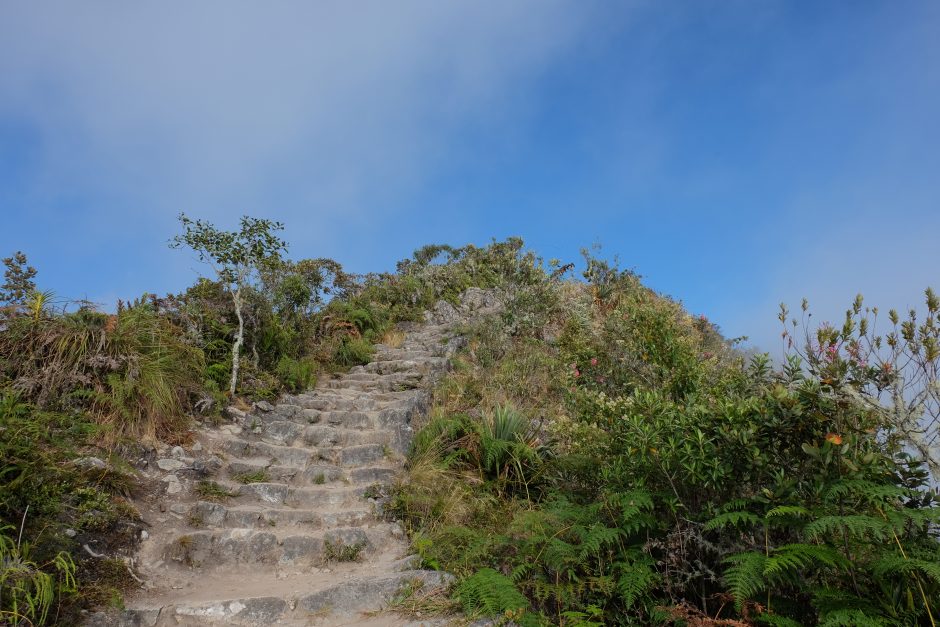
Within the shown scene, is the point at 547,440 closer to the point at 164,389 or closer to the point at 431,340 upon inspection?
the point at 164,389

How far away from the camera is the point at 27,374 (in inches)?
231

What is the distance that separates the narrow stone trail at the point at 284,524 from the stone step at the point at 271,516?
11 mm

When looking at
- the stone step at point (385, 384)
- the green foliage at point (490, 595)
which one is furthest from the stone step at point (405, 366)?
the green foliage at point (490, 595)

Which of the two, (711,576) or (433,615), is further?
(433,615)

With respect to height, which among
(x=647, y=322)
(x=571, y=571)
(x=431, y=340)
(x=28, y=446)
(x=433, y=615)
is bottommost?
(x=433, y=615)

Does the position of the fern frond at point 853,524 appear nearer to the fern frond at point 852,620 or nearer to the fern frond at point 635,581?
the fern frond at point 852,620

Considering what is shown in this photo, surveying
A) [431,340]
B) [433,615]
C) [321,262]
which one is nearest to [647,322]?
[433,615]

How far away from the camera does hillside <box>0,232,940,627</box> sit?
121 inches

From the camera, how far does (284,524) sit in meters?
5.75

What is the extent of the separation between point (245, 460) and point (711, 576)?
5768mm

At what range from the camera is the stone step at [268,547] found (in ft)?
16.6

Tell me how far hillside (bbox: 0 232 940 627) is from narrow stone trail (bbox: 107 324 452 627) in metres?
0.03

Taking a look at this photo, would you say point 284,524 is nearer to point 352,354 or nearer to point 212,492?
point 212,492

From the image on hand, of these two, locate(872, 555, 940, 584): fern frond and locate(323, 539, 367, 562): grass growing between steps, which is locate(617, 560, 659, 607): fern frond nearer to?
locate(872, 555, 940, 584): fern frond
